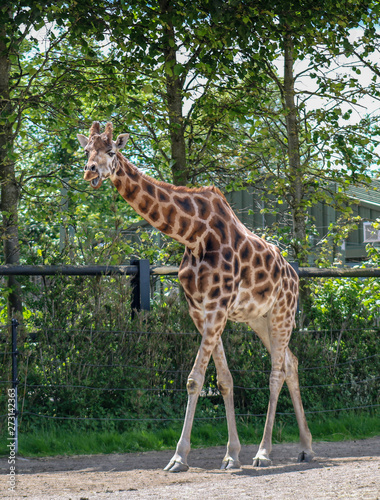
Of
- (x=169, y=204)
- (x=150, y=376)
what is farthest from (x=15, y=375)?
(x=169, y=204)

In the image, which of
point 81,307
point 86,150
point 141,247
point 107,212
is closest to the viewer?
point 86,150

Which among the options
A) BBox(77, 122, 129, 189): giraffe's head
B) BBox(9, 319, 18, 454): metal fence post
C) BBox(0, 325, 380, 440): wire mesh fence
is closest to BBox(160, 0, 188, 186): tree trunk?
BBox(0, 325, 380, 440): wire mesh fence

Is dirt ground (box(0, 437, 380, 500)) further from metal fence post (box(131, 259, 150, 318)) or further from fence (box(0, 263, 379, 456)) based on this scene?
metal fence post (box(131, 259, 150, 318))

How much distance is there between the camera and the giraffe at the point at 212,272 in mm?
5145

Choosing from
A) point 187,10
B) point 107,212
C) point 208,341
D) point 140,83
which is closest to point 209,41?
point 187,10

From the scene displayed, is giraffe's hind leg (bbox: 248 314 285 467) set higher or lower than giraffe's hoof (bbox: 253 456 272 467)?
higher

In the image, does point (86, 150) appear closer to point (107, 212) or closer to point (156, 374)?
point (156, 374)

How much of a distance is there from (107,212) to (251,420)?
1681 centimetres

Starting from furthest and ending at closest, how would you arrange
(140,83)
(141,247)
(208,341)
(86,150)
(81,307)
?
(141,247)
(140,83)
(81,307)
(208,341)
(86,150)

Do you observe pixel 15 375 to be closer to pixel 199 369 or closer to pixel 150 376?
pixel 150 376

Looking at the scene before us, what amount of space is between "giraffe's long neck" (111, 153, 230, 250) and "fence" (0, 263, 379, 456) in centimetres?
163

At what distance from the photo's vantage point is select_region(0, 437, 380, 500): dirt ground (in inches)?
167

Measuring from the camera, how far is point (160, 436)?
21.3ft

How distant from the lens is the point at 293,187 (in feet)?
33.2
